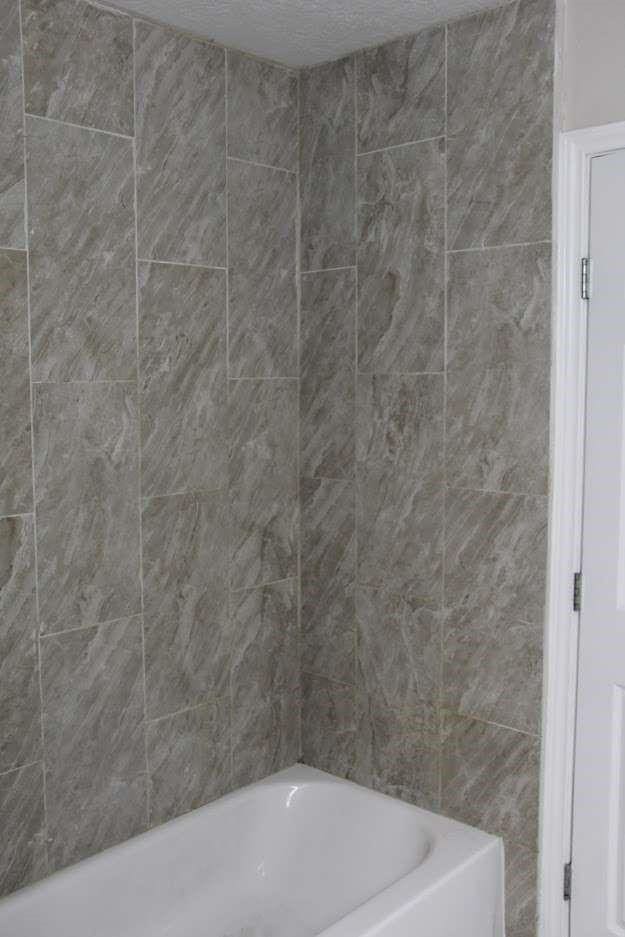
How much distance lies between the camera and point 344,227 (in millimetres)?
2641

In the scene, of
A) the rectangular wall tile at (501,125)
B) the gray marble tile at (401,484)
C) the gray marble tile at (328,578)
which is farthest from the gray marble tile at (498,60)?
the gray marble tile at (328,578)

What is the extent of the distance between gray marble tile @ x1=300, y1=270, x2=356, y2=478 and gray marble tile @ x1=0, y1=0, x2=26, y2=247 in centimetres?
92

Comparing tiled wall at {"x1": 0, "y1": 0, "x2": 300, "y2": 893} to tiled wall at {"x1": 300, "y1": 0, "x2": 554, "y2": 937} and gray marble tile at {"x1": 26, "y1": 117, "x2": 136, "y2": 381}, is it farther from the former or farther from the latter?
tiled wall at {"x1": 300, "y1": 0, "x2": 554, "y2": 937}

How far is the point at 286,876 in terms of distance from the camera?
260cm

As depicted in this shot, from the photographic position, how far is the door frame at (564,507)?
2158 millimetres

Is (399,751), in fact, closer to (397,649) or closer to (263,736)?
(397,649)

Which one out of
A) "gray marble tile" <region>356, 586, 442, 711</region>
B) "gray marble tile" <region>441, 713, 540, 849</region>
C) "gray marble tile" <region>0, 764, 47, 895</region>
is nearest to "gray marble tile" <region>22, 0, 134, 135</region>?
"gray marble tile" <region>356, 586, 442, 711</region>

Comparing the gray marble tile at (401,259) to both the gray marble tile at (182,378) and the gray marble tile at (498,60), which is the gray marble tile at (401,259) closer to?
the gray marble tile at (498,60)

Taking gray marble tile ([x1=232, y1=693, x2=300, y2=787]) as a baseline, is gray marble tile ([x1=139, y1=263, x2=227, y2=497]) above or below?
above

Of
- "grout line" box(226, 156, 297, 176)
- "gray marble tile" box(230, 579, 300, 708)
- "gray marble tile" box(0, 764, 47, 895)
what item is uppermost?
"grout line" box(226, 156, 297, 176)

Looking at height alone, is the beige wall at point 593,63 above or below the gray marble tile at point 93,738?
above

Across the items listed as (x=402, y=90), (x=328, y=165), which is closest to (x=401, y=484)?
(x=328, y=165)

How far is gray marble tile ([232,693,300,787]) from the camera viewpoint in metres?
2.69

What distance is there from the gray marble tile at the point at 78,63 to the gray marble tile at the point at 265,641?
51.6 inches
